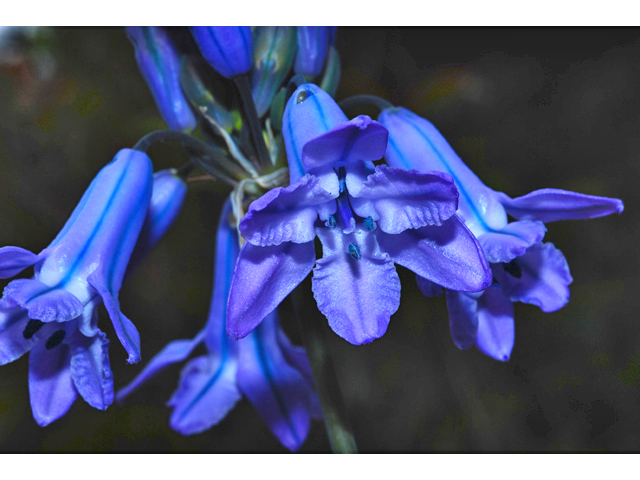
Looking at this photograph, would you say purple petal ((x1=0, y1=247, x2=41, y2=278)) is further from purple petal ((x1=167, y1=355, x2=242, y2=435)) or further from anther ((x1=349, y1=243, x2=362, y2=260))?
purple petal ((x1=167, y1=355, x2=242, y2=435))

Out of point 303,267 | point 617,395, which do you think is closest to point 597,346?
point 617,395

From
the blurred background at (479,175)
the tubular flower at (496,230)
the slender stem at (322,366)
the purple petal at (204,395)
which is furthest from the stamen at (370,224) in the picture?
the blurred background at (479,175)

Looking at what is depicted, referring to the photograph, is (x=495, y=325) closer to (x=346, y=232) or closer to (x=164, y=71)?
(x=346, y=232)

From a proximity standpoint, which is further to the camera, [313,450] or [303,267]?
[313,450]

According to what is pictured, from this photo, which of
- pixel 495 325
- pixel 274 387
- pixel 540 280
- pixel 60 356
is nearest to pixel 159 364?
pixel 274 387

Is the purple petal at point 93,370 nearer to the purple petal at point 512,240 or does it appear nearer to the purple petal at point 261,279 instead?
the purple petal at point 261,279

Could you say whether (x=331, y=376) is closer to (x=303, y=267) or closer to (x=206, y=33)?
(x=303, y=267)

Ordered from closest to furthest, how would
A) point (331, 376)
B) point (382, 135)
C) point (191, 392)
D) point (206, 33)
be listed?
Result: point (382, 135), point (206, 33), point (331, 376), point (191, 392)
